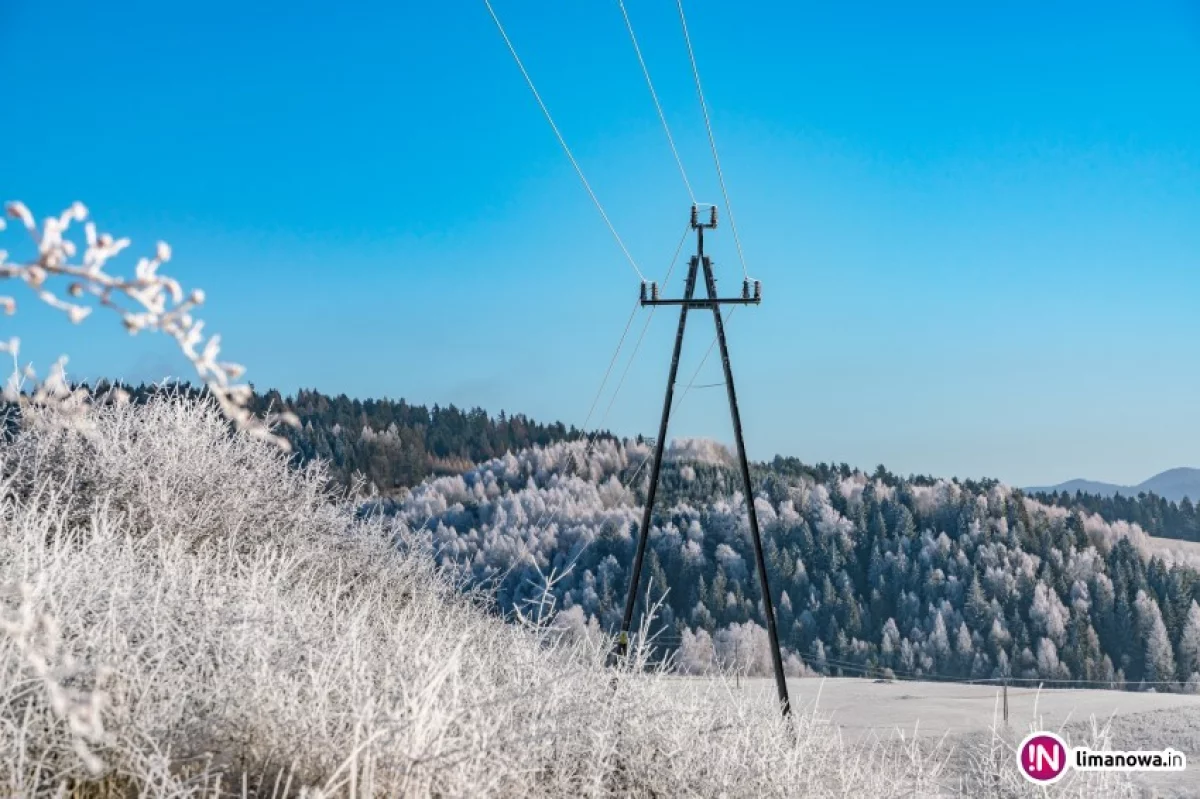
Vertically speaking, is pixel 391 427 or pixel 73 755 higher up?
pixel 391 427

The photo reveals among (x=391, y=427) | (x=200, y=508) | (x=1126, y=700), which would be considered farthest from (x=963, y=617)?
(x=200, y=508)

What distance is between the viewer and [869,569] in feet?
265

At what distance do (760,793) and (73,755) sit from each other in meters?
5.41

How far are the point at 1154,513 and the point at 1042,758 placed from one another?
104593 millimetres

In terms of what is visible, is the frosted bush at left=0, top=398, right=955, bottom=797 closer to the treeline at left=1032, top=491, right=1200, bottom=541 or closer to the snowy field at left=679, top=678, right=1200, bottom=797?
the snowy field at left=679, top=678, right=1200, bottom=797

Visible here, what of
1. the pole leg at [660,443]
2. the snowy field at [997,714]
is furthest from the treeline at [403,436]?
the pole leg at [660,443]

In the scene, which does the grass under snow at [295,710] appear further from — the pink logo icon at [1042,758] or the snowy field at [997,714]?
the snowy field at [997,714]

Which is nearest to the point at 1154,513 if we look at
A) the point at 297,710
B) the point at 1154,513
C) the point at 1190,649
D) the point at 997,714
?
the point at 1154,513

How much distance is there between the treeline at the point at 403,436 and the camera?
278 ft

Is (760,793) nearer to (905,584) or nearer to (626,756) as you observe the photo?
(626,756)

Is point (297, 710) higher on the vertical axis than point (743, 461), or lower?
lower

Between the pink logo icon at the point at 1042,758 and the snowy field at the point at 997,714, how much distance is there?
3654 mm

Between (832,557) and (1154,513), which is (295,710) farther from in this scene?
(1154,513)

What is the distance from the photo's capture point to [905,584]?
3086 inches
